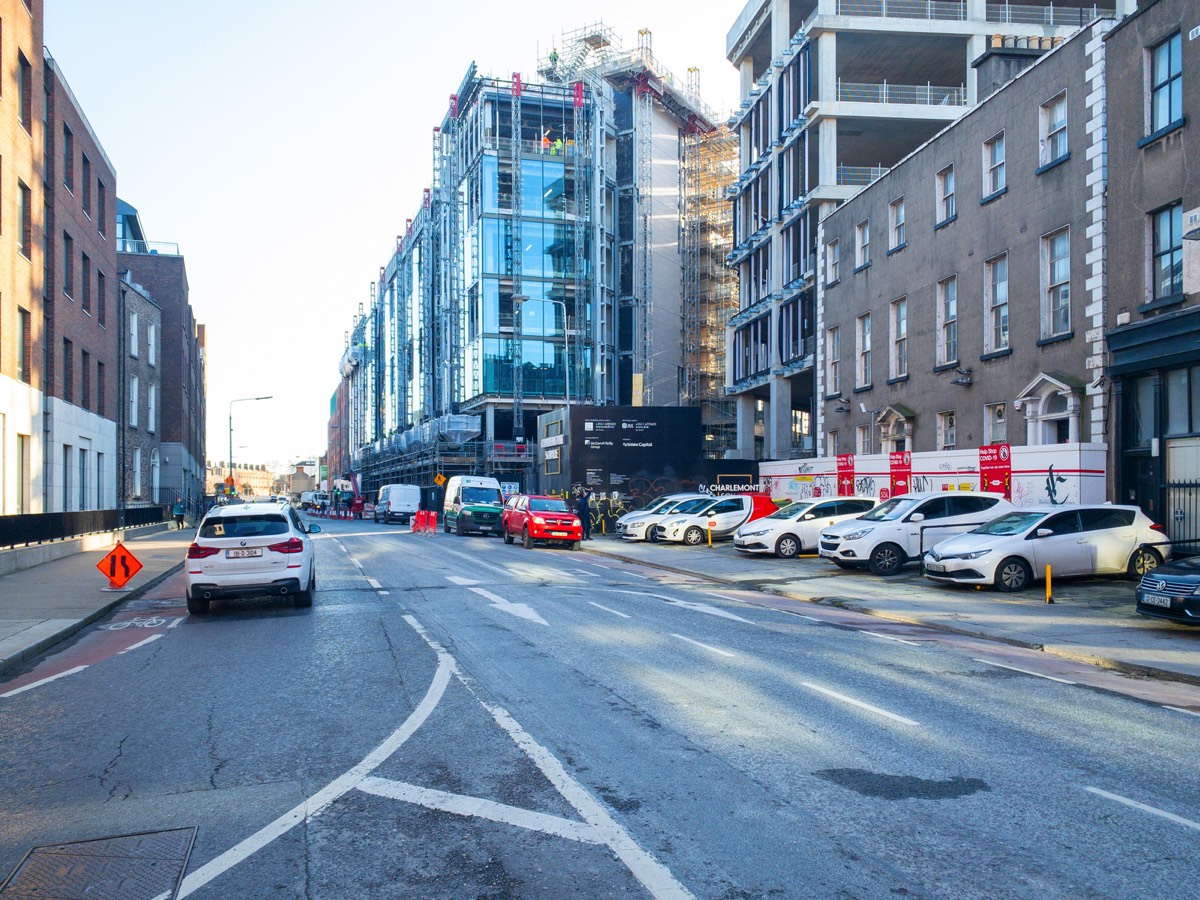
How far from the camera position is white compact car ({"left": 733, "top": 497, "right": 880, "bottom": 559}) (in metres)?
25.6

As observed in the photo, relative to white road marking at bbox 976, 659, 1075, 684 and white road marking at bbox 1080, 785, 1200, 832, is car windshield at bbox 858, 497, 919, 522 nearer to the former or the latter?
white road marking at bbox 976, 659, 1075, 684

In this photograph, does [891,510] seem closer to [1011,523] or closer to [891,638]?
[1011,523]

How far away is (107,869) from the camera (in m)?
4.84

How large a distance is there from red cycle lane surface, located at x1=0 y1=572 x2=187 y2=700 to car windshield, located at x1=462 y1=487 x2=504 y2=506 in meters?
22.6

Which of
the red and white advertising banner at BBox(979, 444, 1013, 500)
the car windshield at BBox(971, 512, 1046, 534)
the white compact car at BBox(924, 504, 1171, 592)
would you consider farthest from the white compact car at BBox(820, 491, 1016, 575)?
the white compact car at BBox(924, 504, 1171, 592)

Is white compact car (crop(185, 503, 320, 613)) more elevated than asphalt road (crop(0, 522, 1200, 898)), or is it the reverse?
white compact car (crop(185, 503, 320, 613))

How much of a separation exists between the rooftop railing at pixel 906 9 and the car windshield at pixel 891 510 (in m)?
25.3

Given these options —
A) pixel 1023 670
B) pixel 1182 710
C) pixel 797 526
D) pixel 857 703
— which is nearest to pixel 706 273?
pixel 797 526

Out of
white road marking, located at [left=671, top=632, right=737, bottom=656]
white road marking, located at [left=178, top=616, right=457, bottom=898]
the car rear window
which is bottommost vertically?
white road marking, located at [left=671, top=632, right=737, bottom=656]

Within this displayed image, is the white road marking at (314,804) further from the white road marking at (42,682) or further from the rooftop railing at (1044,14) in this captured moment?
the rooftop railing at (1044,14)

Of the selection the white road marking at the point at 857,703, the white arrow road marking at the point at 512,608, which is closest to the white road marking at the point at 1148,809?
the white road marking at the point at 857,703

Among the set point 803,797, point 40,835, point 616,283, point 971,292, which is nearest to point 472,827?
point 803,797

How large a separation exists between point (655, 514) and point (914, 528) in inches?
541

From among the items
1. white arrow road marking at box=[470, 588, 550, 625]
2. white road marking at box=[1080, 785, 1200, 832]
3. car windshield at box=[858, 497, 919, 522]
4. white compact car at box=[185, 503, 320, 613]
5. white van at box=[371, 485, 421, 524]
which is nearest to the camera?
white road marking at box=[1080, 785, 1200, 832]
